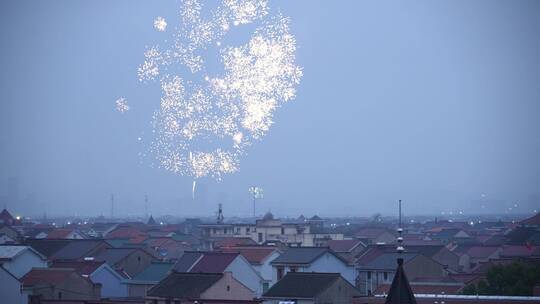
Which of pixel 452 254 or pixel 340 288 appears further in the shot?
pixel 452 254

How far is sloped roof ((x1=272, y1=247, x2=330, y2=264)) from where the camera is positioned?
5856cm

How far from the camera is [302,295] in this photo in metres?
47.3

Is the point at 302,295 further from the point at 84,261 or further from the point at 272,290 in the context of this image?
the point at 84,261

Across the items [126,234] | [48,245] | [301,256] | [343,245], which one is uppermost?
[126,234]

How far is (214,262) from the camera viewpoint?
56.7m

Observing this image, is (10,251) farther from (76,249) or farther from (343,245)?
(343,245)

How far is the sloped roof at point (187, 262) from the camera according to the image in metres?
57.8

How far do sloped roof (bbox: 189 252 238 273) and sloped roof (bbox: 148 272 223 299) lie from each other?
5.14 metres

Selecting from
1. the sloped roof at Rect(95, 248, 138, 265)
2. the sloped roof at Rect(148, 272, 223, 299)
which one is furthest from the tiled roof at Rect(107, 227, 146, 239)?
the sloped roof at Rect(148, 272, 223, 299)

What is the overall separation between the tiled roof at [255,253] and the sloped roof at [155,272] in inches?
222

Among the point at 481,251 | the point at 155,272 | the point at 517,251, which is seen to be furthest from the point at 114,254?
the point at 481,251

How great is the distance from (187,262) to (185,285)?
1081 centimetres

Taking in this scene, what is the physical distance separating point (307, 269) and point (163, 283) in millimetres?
11582

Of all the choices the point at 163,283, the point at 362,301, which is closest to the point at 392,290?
the point at 362,301
